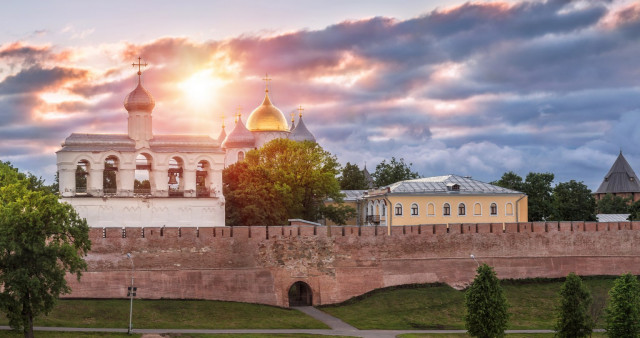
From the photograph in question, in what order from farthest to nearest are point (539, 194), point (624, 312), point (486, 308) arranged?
1. point (539, 194)
2. point (486, 308)
3. point (624, 312)

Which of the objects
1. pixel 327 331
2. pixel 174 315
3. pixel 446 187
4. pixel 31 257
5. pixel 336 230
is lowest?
pixel 327 331

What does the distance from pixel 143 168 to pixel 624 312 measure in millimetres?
28087

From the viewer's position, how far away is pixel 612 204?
93.9 m

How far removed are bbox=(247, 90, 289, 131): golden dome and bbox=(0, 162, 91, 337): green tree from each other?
45172 millimetres

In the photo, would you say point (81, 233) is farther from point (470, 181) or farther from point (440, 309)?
point (470, 181)

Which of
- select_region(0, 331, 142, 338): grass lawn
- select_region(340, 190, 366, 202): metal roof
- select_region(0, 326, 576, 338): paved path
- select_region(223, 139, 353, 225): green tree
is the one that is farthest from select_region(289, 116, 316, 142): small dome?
select_region(0, 331, 142, 338): grass lawn

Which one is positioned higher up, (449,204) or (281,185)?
(281,185)

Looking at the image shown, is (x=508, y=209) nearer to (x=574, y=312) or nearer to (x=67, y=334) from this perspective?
→ (x=574, y=312)

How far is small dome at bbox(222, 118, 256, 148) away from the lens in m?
73.6

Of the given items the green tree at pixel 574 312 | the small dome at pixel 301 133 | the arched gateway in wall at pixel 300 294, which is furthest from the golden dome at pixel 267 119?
the green tree at pixel 574 312

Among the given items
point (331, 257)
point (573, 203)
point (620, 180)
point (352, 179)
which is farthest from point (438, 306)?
point (620, 180)

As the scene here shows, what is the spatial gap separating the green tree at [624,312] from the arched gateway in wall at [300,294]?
41.7ft

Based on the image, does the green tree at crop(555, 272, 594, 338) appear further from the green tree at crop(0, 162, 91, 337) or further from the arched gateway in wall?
the green tree at crop(0, 162, 91, 337)

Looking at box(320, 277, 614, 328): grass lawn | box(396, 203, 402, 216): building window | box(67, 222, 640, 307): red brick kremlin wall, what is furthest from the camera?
box(396, 203, 402, 216): building window
